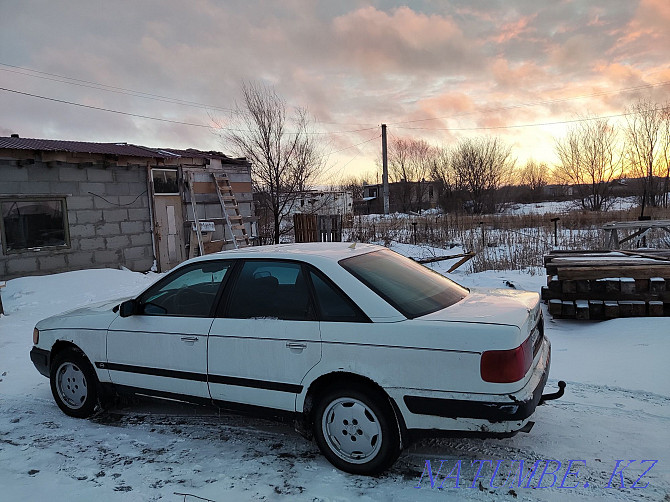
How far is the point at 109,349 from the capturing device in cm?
408

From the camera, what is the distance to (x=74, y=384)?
4344 mm

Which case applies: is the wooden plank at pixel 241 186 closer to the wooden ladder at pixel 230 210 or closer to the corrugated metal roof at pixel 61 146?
the wooden ladder at pixel 230 210

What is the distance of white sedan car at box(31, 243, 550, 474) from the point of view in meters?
2.81

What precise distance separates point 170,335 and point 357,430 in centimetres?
171

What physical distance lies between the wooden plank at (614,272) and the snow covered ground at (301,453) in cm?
175

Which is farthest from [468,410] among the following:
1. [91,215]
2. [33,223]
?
[91,215]

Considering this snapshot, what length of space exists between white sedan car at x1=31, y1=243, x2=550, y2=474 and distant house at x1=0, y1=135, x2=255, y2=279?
742 cm

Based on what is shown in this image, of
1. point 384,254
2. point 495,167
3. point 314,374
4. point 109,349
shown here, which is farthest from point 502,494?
point 495,167

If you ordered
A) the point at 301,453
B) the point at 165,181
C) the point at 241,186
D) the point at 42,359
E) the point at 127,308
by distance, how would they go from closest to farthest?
the point at 301,453
the point at 127,308
the point at 42,359
the point at 165,181
the point at 241,186

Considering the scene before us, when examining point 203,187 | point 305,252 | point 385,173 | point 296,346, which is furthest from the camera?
point 385,173

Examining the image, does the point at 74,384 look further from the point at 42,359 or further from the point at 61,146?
the point at 61,146

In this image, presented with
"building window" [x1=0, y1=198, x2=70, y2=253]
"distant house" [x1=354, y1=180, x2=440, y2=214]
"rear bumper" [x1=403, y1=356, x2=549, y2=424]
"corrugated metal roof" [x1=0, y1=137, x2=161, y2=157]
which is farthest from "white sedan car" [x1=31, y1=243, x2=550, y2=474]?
"distant house" [x1=354, y1=180, x2=440, y2=214]

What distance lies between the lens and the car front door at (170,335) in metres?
3.66

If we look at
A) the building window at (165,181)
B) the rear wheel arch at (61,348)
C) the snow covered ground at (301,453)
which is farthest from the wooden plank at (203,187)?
the rear wheel arch at (61,348)
